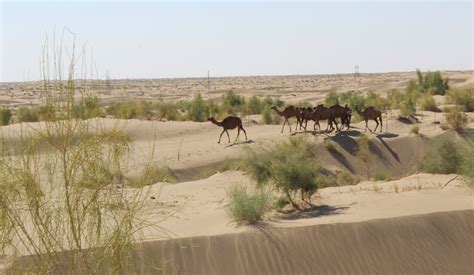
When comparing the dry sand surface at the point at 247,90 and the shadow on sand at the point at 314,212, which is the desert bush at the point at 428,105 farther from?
the shadow on sand at the point at 314,212

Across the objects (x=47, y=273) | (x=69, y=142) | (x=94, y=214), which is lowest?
(x=47, y=273)

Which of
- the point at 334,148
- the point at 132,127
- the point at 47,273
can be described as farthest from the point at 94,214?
the point at 132,127

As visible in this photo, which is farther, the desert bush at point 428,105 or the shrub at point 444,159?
the desert bush at point 428,105

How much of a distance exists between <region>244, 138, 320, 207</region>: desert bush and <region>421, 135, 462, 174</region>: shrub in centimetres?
578

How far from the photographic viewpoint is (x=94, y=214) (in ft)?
24.9

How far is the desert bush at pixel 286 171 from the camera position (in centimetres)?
1864

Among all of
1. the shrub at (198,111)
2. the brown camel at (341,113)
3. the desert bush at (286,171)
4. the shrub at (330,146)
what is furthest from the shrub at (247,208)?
the shrub at (198,111)

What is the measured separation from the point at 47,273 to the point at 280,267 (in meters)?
8.05

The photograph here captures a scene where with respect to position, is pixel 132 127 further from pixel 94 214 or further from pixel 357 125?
pixel 94 214

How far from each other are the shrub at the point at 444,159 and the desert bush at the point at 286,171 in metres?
5.78

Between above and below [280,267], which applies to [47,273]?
above

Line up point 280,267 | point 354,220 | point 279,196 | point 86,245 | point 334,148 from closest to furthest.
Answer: point 86,245
point 280,267
point 354,220
point 279,196
point 334,148

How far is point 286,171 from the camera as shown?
61.4ft

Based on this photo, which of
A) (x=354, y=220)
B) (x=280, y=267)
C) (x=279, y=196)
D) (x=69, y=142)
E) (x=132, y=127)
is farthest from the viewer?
(x=132, y=127)
